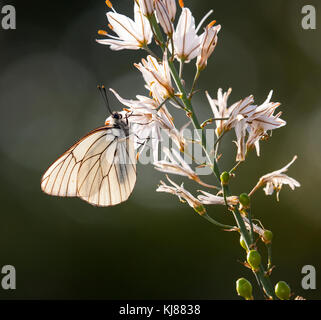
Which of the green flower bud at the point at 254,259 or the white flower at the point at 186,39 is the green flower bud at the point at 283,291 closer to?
the green flower bud at the point at 254,259

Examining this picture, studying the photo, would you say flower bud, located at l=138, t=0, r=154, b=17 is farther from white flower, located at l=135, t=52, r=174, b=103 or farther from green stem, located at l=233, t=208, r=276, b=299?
green stem, located at l=233, t=208, r=276, b=299

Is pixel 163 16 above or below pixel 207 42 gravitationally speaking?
above

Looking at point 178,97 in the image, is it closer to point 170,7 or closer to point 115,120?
point 170,7

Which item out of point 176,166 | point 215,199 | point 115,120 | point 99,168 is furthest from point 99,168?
point 215,199

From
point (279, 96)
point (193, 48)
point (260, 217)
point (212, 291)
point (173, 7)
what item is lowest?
point (212, 291)

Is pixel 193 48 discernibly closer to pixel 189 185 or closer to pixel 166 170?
pixel 166 170

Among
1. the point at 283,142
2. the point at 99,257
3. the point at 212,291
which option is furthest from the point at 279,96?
the point at 99,257
